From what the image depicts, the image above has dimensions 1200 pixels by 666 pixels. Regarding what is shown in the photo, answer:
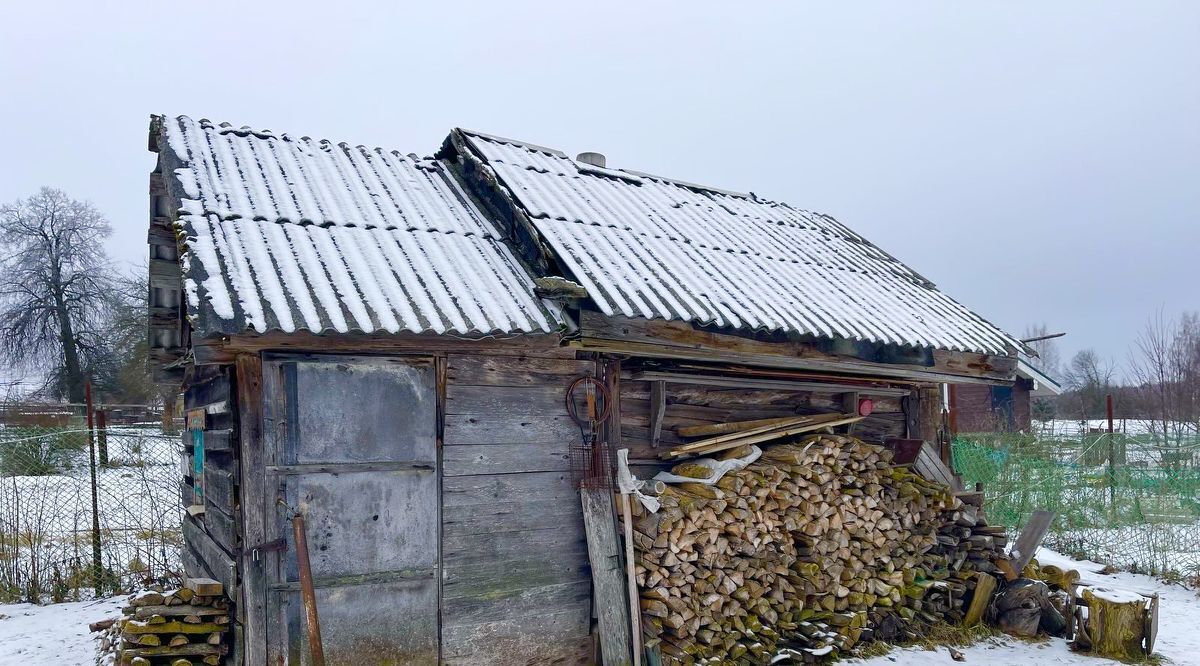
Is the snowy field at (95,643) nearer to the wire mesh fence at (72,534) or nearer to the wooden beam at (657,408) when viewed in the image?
the wire mesh fence at (72,534)

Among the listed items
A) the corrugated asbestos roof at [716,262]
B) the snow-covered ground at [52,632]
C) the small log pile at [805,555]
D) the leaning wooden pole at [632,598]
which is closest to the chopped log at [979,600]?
the small log pile at [805,555]

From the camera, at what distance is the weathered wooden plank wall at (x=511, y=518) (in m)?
5.14

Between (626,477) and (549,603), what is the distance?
102cm

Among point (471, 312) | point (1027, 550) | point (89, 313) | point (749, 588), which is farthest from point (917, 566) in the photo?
point (89, 313)

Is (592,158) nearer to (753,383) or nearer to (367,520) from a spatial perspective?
(753,383)

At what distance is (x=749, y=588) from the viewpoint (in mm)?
5852

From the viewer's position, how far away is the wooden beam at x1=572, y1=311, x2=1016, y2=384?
528 centimetres

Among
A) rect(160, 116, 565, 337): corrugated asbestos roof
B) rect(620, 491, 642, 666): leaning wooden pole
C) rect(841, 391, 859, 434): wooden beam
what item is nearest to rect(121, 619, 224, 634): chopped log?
rect(160, 116, 565, 337): corrugated asbestos roof

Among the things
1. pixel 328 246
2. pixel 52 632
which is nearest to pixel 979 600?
pixel 328 246

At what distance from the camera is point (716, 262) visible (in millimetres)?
7016

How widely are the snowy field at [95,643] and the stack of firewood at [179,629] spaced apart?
1.89 m

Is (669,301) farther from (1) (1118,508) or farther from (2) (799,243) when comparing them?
(1) (1118,508)

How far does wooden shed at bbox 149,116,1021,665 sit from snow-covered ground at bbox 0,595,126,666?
0.99 metres

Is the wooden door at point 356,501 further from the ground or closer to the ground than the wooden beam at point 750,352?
closer to the ground
